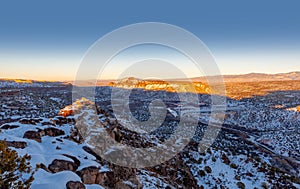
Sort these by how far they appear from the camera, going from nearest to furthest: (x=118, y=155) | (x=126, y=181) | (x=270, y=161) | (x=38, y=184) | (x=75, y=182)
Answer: (x=38, y=184) → (x=75, y=182) → (x=126, y=181) → (x=118, y=155) → (x=270, y=161)

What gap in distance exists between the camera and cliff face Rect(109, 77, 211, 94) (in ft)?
412

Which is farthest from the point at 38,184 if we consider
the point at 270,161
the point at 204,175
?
the point at 270,161

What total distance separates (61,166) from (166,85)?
132632 mm

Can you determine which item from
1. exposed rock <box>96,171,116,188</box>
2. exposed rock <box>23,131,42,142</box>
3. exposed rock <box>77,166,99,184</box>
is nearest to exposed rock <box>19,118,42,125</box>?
exposed rock <box>23,131,42,142</box>

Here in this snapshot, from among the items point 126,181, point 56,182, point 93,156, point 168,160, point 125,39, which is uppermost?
point 125,39

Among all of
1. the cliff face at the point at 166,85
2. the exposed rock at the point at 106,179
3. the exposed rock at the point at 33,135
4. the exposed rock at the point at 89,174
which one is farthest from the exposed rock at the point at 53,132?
the cliff face at the point at 166,85

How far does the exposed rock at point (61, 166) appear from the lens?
29.0ft

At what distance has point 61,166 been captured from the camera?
914cm

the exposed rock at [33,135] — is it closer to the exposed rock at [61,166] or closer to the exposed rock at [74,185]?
the exposed rock at [61,166]

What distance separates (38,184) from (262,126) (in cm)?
5422

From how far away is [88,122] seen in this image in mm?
15453

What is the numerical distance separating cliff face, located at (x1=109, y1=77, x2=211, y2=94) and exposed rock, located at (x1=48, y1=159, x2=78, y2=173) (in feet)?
372

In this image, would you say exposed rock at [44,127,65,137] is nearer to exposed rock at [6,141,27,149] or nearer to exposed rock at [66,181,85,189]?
exposed rock at [6,141,27,149]

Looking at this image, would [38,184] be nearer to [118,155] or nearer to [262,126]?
[118,155]
